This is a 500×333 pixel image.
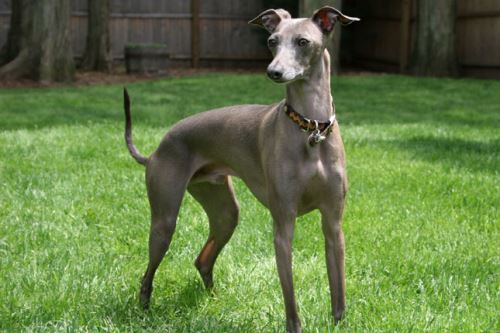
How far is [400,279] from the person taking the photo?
387cm

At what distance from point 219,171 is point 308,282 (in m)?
0.79

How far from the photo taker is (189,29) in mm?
18922

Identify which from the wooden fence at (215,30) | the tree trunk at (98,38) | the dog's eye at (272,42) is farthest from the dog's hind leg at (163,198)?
the wooden fence at (215,30)

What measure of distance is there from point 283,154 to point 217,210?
83 cm

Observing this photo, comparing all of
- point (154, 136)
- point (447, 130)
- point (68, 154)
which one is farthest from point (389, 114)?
point (68, 154)

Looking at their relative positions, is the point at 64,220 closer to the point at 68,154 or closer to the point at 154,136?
the point at 68,154

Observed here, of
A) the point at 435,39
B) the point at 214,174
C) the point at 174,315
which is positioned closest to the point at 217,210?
the point at 214,174

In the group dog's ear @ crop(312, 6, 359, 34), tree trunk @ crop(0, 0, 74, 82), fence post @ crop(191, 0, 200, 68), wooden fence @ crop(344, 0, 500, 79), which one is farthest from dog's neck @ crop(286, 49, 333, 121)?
fence post @ crop(191, 0, 200, 68)

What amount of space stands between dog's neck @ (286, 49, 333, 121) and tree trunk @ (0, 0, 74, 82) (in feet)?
37.6

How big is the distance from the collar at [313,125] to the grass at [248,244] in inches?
32.7

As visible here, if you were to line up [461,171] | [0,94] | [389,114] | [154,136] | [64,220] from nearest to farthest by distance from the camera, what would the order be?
[64,220]
[461,171]
[154,136]
[389,114]
[0,94]

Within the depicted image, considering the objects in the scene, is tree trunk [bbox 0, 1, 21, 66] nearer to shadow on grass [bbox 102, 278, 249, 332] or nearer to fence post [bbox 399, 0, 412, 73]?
fence post [bbox 399, 0, 412, 73]

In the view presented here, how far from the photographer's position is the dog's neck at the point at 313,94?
122 inches

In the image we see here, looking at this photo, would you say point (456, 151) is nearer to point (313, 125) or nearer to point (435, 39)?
point (313, 125)
